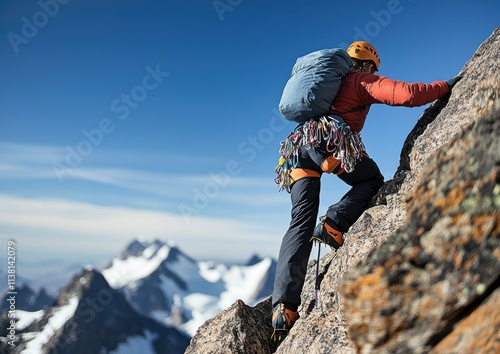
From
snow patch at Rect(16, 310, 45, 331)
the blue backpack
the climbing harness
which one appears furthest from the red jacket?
snow patch at Rect(16, 310, 45, 331)

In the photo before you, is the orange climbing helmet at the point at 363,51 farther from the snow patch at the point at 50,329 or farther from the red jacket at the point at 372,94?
the snow patch at the point at 50,329

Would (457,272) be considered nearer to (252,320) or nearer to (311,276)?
(311,276)

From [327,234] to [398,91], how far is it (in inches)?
128

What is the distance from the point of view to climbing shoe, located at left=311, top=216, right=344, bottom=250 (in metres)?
9.27

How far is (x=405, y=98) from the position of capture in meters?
8.70

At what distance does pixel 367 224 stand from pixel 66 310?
217313 millimetres

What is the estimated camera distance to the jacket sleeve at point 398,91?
8.71m

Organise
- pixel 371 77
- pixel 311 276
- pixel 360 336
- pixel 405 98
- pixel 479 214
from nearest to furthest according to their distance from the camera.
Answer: pixel 479 214 < pixel 360 336 < pixel 405 98 < pixel 371 77 < pixel 311 276

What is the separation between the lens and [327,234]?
9266 mm

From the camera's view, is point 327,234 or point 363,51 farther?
point 363,51

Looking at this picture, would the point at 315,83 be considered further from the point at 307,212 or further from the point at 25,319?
the point at 25,319

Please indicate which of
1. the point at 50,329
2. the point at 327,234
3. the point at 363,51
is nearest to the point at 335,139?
the point at 327,234

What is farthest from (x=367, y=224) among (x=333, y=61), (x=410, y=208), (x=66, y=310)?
(x=66, y=310)

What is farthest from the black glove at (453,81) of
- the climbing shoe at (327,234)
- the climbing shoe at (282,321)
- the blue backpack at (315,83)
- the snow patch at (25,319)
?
the snow patch at (25,319)
